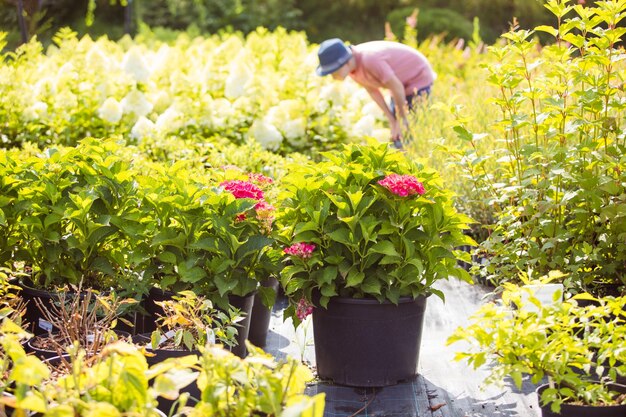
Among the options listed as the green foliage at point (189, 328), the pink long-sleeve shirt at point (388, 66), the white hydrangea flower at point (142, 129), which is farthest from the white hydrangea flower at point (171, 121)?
the green foliage at point (189, 328)

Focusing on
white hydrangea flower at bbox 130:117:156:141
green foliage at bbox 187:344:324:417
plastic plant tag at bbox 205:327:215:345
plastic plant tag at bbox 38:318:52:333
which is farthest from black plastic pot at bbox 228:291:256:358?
white hydrangea flower at bbox 130:117:156:141

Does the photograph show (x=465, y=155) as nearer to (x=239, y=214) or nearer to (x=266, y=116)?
(x=239, y=214)

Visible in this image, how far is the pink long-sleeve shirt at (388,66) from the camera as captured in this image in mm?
6418

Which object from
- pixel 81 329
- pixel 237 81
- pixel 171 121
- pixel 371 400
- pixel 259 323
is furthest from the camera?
pixel 237 81

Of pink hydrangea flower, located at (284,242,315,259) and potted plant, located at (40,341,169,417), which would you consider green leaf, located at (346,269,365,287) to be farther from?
potted plant, located at (40,341,169,417)

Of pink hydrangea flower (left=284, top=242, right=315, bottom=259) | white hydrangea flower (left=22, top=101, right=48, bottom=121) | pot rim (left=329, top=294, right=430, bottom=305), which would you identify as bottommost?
pot rim (left=329, top=294, right=430, bottom=305)

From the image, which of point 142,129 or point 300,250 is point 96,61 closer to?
point 142,129

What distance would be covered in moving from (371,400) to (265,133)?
3.20 meters

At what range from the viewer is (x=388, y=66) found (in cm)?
645

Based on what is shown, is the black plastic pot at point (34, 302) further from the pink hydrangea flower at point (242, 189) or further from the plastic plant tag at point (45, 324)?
the pink hydrangea flower at point (242, 189)

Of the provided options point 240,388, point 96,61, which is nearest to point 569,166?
point 240,388

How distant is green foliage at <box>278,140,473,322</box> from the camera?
3.07 metres

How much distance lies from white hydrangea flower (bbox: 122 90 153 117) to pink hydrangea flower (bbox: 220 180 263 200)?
10.6ft

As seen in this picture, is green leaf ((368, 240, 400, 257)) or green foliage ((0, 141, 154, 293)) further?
green foliage ((0, 141, 154, 293))
